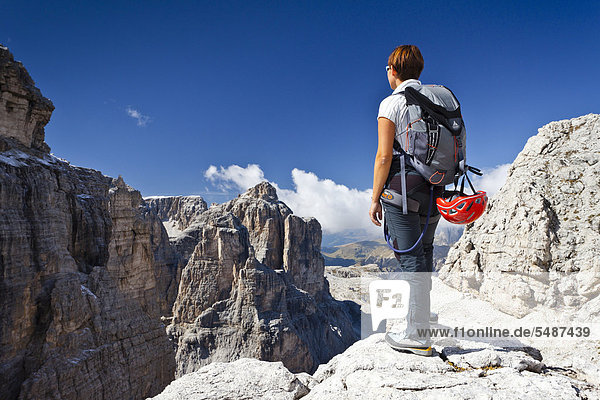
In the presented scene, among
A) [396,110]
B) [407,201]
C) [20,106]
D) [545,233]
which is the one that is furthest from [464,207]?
[20,106]

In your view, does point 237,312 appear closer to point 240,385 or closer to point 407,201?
point 240,385

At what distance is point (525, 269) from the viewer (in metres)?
6.94

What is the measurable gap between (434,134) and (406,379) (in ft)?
7.37

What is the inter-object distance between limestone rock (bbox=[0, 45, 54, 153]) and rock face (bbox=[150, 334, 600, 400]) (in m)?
16.6

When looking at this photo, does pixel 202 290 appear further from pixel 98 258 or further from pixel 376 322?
pixel 376 322

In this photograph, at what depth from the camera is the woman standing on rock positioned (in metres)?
3.13

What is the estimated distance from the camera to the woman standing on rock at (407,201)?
10.3ft

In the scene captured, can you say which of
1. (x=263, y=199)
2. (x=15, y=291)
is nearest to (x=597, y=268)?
(x=15, y=291)

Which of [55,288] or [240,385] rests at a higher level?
[240,385]

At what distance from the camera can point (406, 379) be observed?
9.41 feet

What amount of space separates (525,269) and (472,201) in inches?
214

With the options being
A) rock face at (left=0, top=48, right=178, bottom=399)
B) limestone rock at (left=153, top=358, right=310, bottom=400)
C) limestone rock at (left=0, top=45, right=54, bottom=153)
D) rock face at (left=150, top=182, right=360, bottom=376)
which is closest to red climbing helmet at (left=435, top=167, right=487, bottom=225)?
limestone rock at (left=153, top=358, right=310, bottom=400)

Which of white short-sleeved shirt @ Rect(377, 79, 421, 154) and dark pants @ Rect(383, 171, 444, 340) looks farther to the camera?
dark pants @ Rect(383, 171, 444, 340)

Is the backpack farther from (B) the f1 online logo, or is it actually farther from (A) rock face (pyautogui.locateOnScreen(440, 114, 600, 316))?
(A) rock face (pyautogui.locateOnScreen(440, 114, 600, 316))
